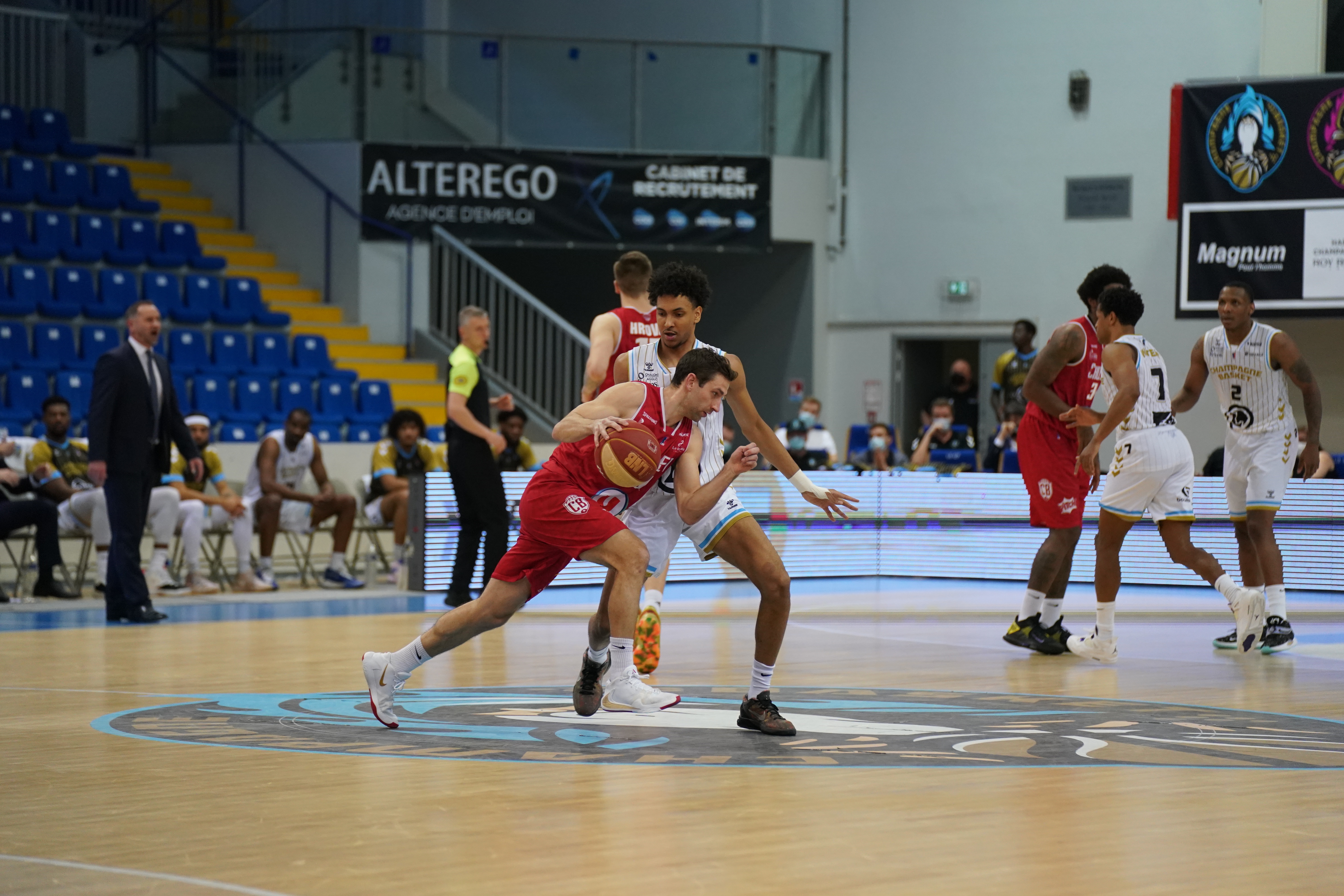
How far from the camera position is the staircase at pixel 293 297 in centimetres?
1642

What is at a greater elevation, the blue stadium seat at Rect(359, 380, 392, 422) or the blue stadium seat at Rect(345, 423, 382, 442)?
the blue stadium seat at Rect(359, 380, 392, 422)

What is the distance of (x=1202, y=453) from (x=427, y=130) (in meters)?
8.80

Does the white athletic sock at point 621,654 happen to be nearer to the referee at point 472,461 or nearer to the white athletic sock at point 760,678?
the white athletic sock at point 760,678

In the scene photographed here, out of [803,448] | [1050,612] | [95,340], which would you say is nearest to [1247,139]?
[803,448]

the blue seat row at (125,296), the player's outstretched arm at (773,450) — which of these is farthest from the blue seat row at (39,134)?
the player's outstretched arm at (773,450)

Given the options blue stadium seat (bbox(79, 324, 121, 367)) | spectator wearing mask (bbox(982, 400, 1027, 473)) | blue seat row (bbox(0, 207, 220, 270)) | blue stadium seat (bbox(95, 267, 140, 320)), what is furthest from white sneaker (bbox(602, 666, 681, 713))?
blue seat row (bbox(0, 207, 220, 270))

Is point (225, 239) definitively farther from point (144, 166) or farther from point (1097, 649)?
point (1097, 649)

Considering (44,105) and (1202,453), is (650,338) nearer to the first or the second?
(1202,453)

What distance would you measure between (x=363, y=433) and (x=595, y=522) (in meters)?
9.81

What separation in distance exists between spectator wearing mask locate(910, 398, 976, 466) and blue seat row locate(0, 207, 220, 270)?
23.2ft

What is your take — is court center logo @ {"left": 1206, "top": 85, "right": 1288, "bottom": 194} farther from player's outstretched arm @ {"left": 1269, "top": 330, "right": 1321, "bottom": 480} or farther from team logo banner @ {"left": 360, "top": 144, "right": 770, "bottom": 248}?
player's outstretched arm @ {"left": 1269, "top": 330, "right": 1321, "bottom": 480}

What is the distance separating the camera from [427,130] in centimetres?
1770

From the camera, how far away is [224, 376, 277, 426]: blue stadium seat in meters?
14.4

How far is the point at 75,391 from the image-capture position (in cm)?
1332
